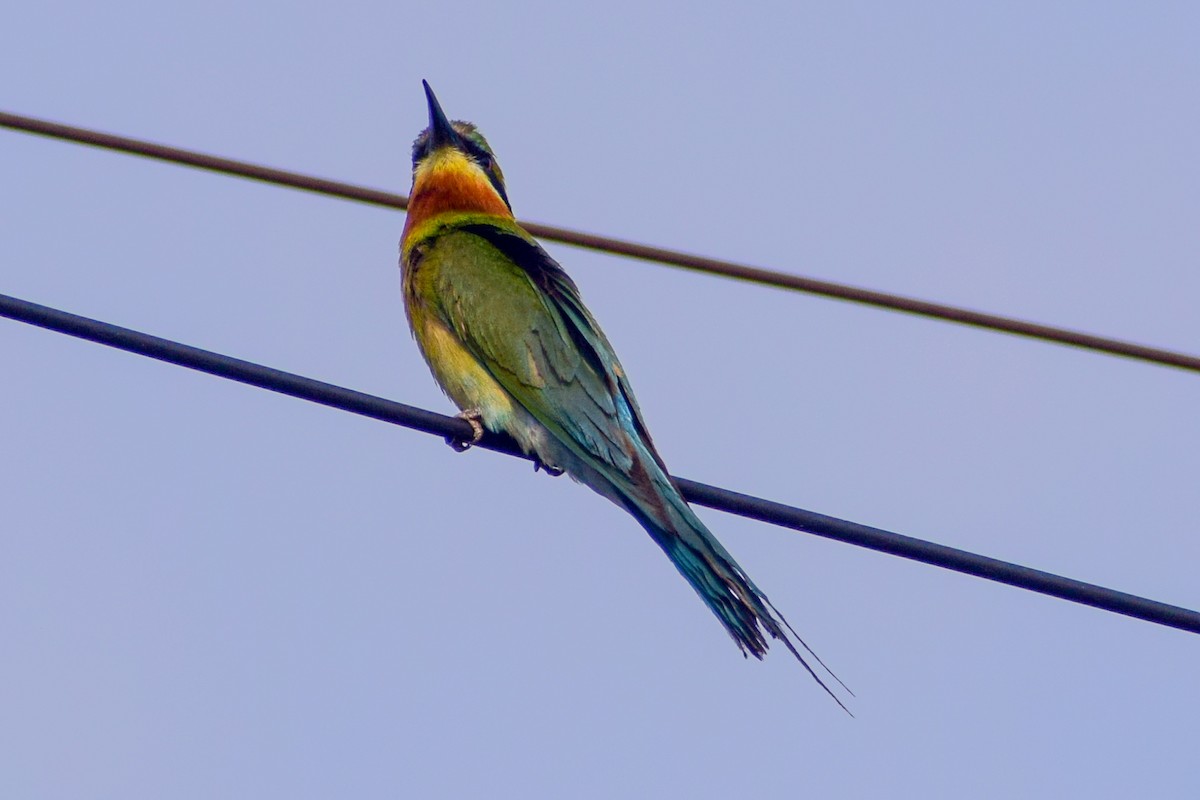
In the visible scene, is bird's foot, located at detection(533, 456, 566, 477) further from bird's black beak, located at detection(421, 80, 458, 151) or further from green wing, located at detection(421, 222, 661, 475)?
bird's black beak, located at detection(421, 80, 458, 151)

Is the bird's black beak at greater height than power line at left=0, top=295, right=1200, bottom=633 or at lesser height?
greater

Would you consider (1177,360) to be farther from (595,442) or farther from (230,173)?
(230,173)

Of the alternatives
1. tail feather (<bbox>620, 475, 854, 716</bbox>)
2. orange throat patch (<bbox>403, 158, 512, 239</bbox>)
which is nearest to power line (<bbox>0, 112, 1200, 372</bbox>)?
tail feather (<bbox>620, 475, 854, 716</bbox>)

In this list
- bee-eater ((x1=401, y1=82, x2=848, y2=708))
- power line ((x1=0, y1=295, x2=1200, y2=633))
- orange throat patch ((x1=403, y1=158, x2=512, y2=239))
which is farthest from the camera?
orange throat patch ((x1=403, y1=158, x2=512, y2=239))

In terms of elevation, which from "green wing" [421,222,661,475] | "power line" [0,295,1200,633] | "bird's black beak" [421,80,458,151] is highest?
"bird's black beak" [421,80,458,151]

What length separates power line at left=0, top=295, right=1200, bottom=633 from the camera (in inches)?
127

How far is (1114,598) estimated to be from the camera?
3.21 meters

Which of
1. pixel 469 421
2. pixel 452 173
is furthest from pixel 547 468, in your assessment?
pixel 452 173

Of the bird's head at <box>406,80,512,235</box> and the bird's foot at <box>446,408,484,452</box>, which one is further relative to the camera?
the bird's head at <box>406,80,512,235</box>

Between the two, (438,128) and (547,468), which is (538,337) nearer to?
(547,468)

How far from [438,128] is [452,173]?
0.34m

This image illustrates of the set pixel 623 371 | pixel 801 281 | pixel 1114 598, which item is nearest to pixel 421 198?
pixel 623 371

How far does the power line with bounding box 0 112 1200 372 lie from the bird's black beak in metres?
2.23

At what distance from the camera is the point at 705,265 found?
4.27m
